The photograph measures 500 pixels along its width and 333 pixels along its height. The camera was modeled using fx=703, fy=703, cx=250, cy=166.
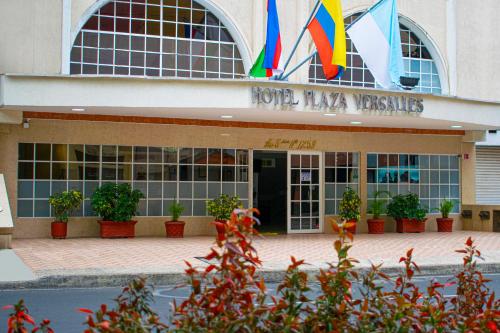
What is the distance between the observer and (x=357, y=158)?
22.5m

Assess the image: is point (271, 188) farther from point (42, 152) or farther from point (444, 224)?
point (42, 152)

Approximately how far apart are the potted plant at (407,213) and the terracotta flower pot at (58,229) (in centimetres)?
997

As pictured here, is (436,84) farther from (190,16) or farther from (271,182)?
(190,16)

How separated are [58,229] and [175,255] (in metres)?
4.73

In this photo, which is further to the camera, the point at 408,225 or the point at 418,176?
the point at 418,176

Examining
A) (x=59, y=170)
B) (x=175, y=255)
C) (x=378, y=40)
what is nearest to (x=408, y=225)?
(x=378, y=40)

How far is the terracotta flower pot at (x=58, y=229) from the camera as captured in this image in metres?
18.3

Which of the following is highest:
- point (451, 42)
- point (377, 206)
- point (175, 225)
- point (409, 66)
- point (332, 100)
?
point (451, 42)

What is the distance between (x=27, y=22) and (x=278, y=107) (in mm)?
6911

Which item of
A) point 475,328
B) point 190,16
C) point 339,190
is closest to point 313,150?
point 339,190

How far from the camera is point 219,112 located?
18297 mm

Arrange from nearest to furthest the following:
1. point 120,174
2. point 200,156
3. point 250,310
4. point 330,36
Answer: point 250,310 < point 330,36 < point 120,174 < point 200,156

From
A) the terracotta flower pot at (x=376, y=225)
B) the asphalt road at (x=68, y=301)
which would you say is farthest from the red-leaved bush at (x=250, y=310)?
the terracotta flower pot at (x=376, y=225)

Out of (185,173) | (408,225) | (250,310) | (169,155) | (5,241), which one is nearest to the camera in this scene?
(250,310)
